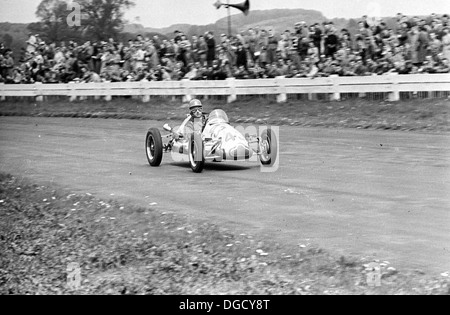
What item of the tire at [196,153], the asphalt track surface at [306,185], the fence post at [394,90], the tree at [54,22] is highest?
the tree at [54,22]

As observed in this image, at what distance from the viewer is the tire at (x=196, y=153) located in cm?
1139

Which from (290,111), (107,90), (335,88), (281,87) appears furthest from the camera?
(107,90)

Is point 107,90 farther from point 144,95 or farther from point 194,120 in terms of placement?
point 194,120

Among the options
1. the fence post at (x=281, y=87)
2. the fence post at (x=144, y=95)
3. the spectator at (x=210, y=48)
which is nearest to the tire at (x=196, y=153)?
the spectator at (x=210, y=48)

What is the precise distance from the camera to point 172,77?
19.1m

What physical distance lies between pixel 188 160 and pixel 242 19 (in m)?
7.57

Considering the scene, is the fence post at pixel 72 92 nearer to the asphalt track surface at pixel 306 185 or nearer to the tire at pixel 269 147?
the asphalt track surface at pixel 306 185

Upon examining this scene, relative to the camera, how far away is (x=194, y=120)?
40.6ft

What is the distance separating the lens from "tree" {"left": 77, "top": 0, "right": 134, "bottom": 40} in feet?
39.5

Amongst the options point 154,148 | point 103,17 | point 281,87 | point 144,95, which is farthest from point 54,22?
point 281,87

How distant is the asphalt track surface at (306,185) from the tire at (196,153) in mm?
133

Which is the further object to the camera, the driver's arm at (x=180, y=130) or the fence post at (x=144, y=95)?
the fence post at (x=144, y=95)

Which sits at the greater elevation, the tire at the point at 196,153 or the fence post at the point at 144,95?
the fence post at the point at 144,95

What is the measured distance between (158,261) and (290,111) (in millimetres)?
12999
